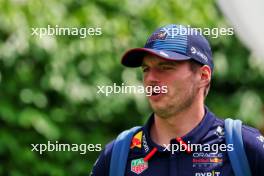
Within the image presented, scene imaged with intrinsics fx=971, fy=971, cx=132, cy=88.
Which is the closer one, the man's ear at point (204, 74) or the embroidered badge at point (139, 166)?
the embroidered badge at point (139, 166)

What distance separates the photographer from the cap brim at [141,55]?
13.5 feet

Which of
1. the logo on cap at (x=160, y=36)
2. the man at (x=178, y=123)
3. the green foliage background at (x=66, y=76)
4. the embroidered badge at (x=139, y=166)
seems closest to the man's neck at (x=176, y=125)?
the man at (x=178, y=123)

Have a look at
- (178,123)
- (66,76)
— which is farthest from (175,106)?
(66,76)

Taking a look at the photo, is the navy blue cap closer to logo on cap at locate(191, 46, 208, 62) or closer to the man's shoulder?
logo on cap at locate(191, 46, 208, 62)

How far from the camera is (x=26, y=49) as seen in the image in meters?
6.69

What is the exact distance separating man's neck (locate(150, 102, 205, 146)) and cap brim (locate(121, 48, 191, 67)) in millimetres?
240

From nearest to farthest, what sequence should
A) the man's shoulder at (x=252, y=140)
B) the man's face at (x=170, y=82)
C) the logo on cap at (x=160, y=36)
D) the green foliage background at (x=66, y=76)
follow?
the man's shoulder at (x=252, y=140), the man's face at (x=170, y=82), the logo on cap at (x=160, y=36), the green foliage background at (x=66, y=76)

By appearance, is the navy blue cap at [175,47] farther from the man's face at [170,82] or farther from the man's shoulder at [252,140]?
the man's shoulder at [252,140]

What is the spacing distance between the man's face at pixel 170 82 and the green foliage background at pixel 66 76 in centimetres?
261

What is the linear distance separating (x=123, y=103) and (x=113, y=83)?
0.16 m

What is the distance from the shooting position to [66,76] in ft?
22.5

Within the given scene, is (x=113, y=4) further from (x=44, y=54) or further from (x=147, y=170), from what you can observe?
(x=147, y=170)

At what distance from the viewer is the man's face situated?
414 cm

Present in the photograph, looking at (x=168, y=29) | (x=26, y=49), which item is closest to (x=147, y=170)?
(x=168, y=29)
